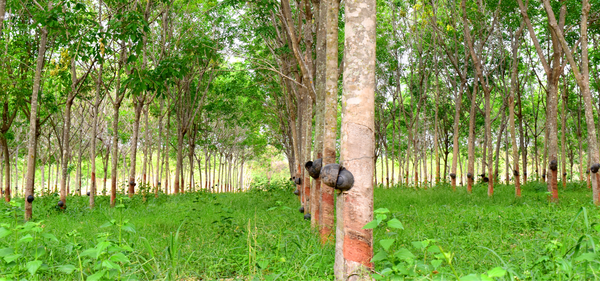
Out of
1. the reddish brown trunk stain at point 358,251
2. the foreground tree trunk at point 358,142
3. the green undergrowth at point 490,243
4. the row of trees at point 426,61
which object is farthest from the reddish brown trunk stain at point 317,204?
the reddish brown trunk stain at point 358,251

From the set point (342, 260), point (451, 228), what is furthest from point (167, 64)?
point (451, 228)

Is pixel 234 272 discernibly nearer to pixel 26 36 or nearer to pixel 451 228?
A: pixel 451 228

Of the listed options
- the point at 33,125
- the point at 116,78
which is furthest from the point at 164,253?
the point at 116,78

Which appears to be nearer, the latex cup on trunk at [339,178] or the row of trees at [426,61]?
the latex cup on trunk at [339,178]

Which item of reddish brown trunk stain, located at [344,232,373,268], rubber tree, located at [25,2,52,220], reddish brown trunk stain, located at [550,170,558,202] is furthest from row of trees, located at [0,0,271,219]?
reddish brown trunk stain, located at [550,170,558,202]

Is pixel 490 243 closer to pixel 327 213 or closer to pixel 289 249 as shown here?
pixel 327 213

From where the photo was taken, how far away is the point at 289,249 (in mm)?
4293

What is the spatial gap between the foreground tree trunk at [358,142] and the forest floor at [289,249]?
0.82ft

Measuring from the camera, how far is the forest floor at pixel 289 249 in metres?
2.56

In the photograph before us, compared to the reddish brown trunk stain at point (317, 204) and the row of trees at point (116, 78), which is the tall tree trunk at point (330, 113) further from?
the row of trees at point (116, 78)

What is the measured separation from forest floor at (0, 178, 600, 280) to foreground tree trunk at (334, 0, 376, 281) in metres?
0.25

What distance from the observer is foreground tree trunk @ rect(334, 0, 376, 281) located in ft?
8.66

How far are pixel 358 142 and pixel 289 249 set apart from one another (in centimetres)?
211

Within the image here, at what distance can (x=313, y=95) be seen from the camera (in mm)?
6215
